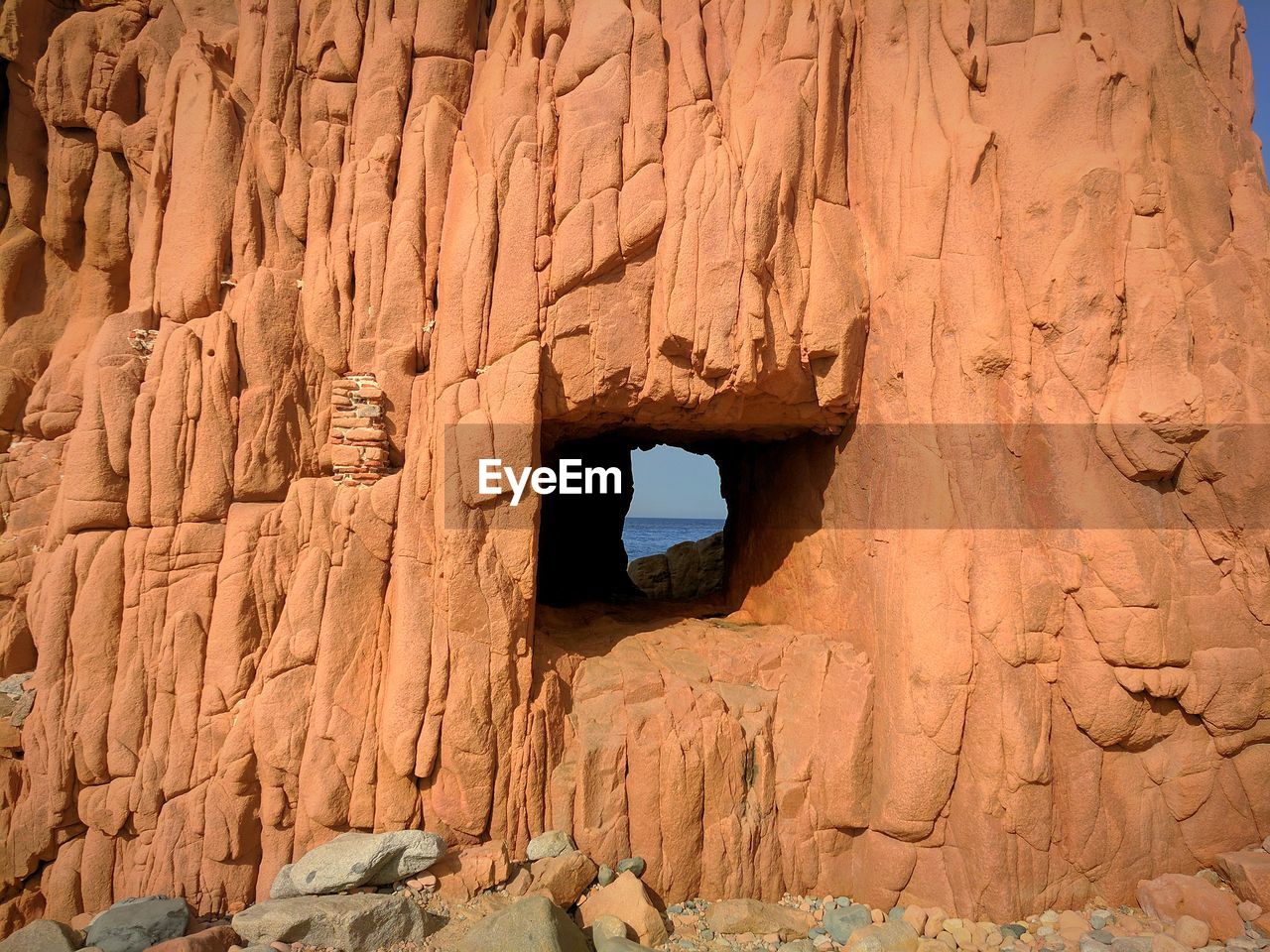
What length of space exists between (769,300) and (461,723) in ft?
15.4

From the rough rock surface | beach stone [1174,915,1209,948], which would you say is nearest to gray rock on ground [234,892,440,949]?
beach stone [1174,915,1209,948]

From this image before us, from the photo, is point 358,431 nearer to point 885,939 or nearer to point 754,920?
point 754,920

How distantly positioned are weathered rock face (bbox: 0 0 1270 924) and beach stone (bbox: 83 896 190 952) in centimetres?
42

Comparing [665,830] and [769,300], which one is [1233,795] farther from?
[769,300]

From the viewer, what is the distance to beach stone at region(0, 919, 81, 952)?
14.2 feet

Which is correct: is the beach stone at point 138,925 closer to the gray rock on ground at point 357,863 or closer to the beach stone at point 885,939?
the gray rock on ground at point 357,863

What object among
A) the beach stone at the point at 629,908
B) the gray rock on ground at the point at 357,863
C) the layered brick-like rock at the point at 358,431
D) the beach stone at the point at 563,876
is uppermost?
the layered brick-like rock at the point at 358,431

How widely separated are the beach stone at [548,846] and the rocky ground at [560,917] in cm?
1

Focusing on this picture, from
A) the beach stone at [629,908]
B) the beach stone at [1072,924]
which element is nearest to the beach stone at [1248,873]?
the beach stone at [1072,924]

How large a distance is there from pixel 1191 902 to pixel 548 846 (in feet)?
17.3

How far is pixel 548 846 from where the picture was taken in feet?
17.9

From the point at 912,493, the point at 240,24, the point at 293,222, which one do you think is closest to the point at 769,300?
the point at 912,493

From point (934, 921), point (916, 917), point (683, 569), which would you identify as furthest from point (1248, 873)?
point (683, 569)

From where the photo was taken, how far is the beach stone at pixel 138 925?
4348mm
